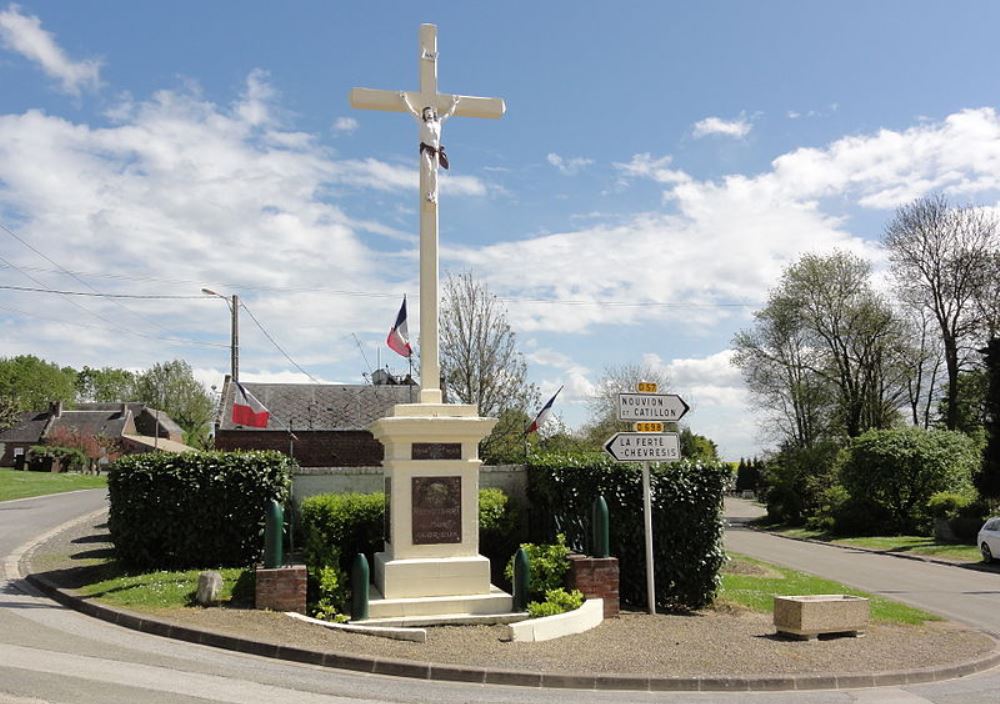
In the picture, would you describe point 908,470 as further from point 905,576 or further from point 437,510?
point 437,510

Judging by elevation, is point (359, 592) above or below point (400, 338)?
below

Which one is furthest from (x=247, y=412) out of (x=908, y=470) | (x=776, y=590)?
(x=908, y=470)

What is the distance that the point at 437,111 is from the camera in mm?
12891

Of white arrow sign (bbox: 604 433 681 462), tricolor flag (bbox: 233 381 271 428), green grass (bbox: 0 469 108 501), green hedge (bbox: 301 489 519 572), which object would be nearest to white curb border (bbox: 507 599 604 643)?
white arrow sign (bbox: 604 433 681 462)

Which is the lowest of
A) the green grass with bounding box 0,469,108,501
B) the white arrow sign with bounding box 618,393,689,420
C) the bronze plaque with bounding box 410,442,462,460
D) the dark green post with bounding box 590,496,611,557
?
the green grass with bounding box 0,469,108,501

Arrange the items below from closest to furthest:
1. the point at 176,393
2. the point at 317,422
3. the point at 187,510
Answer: the point at 187,510
the point at 317,422
the point at 176,393

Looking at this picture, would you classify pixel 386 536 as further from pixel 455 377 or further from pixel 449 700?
pixel 455 377

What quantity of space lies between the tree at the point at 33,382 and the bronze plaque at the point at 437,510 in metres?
98.1

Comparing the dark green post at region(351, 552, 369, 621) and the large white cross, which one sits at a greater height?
the large white cross

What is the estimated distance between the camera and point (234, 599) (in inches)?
436

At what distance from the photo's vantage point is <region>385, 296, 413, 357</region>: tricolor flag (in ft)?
44.8

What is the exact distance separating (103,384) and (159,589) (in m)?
114

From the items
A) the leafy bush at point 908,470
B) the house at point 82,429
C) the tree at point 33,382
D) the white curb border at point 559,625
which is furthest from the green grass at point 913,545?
the tree at point 33,382

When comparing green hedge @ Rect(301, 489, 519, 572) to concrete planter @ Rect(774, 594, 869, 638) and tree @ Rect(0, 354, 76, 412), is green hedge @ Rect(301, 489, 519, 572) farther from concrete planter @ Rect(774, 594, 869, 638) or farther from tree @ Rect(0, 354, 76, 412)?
tree @ Rect(0, 354, 76, 412)
